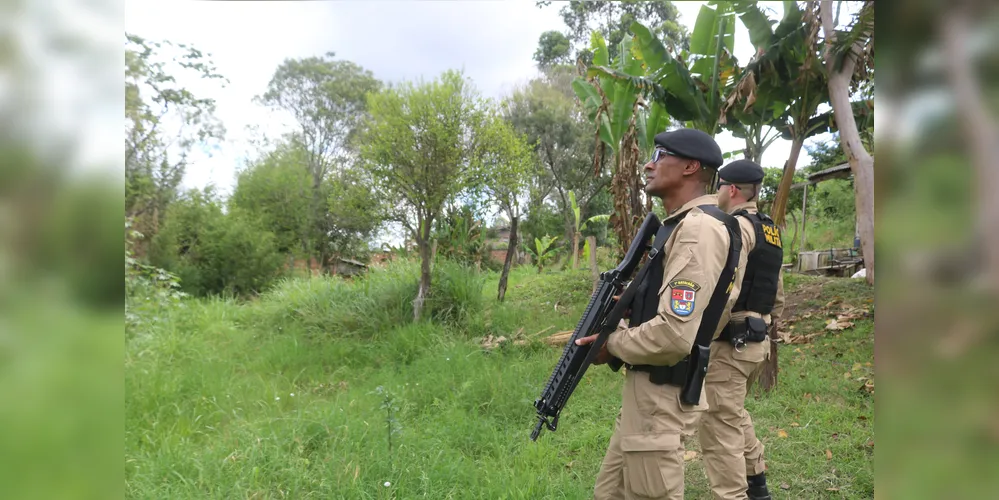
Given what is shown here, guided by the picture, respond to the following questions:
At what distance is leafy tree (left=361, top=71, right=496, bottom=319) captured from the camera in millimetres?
4820

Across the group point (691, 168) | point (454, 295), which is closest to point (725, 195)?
point (691, 168)

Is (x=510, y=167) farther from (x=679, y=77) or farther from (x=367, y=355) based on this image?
(x=367, y=355)

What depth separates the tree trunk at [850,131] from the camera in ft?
9.44

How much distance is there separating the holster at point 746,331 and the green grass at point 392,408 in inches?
33.0

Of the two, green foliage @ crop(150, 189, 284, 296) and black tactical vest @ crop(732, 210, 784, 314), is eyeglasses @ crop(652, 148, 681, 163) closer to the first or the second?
black tactical vest @ crop(732, 210, 784, 314)

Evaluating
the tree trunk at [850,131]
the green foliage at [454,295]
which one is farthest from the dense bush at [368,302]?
the tree trunk at [850,131]

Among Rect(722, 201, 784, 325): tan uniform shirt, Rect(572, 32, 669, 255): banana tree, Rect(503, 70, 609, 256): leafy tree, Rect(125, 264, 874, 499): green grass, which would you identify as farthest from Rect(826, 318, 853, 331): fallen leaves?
Rect(503, 70, 609, 256): leafy tree

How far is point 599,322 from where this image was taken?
1.58 meters

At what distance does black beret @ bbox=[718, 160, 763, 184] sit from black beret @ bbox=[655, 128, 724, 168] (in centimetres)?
99

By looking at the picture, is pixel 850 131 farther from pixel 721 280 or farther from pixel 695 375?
pixel 695 375

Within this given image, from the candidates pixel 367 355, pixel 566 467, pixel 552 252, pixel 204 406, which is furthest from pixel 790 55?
pixel 552 252

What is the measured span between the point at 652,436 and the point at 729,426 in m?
0.89

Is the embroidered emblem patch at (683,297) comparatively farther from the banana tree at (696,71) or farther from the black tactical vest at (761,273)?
the banana tree at (696,71)
